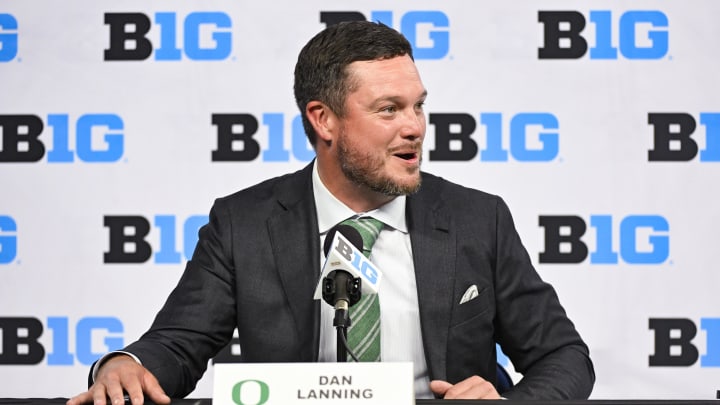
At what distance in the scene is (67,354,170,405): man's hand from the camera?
5.15 feet

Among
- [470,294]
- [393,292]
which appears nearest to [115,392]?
[393,292]

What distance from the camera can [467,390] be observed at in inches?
64.6

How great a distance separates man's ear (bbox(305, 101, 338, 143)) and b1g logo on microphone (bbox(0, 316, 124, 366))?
1.47 meters

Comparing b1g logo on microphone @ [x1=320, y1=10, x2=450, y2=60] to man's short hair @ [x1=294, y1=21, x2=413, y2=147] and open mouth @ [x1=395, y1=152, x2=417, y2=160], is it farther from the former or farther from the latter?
open mouth @ [x1=395, y1=152, x2=417, y2=160]

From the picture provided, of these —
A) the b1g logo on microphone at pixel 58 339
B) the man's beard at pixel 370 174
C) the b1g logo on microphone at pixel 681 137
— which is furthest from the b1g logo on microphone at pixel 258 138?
the b1g logo on microphone at pixel 681 137

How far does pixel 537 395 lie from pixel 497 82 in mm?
1765

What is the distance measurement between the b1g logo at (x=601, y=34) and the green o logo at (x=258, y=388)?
2324 mm

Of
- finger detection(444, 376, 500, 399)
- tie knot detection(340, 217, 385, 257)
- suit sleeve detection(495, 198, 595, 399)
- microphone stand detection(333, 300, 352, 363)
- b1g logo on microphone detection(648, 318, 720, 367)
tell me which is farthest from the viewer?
b1g logo on microphone detection(648, 318, 720, 367)

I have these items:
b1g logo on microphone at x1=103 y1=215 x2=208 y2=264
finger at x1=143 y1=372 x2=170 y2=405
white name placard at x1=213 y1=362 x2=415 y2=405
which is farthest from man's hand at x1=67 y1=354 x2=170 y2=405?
b1g logo on microphone at x1=103 y1=215 x2=208 y2=264

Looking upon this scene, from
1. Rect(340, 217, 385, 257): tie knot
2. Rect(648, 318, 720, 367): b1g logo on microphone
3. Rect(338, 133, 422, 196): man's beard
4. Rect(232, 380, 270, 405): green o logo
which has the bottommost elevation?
Rect(648, 318, 720, 367): b1g logo on microphone

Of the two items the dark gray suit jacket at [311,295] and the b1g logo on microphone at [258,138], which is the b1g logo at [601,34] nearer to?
the b1g logo on microphone at [258,138]

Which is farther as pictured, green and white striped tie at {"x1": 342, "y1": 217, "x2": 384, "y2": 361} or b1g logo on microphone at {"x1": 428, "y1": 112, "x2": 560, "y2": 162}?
b1g logo on microphone at {"x1": 428, "y1": 112, "x2": 560, "y2": 162}

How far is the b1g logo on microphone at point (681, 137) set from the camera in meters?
3.33

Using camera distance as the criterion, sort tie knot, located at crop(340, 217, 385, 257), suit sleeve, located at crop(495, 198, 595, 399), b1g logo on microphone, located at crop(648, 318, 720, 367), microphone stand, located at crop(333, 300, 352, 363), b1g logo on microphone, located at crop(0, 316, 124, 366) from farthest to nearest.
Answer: b1g logo on microphone, located at crop(0, 316, 124, 366) < b1g logo on microphone, located at crop(648, 318, 720, 367) < tie knot, located at crop(340, 217, 385, 257) < suit sleeve, located at crop(495, 198, 595, 399) < microphone stand, located at crop(333, 300, 352, 363)
